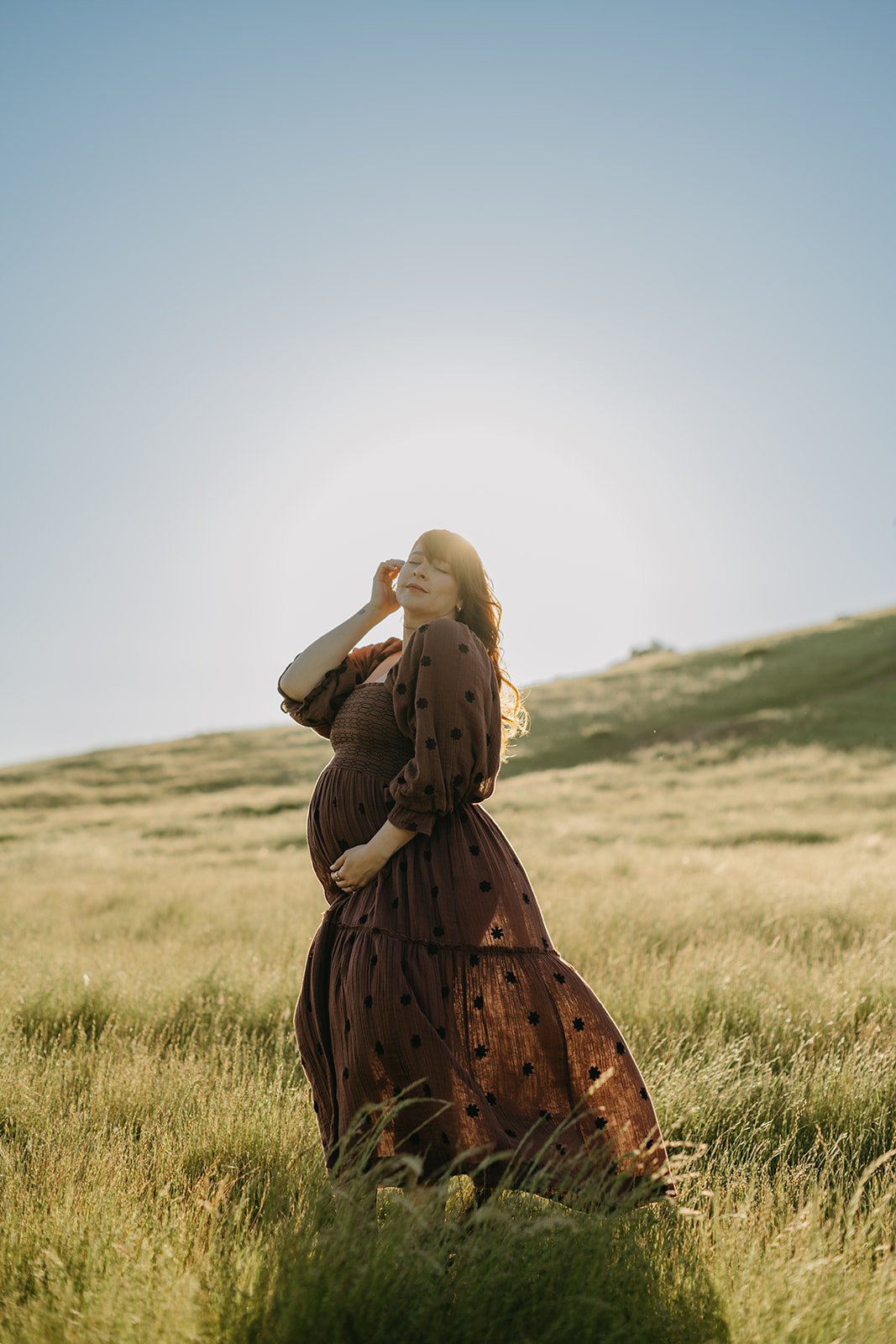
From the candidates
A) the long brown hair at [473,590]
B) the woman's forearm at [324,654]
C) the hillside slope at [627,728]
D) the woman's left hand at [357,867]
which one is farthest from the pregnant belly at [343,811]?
the hillside slope at [627,728]

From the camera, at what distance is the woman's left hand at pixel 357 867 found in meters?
3.14

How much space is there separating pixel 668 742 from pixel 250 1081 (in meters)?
30.3

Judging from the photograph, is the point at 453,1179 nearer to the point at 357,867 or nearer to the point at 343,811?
the point at 357,867

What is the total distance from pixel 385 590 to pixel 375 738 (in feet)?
2.23

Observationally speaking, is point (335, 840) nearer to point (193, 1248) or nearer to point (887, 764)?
point (193, 1248)

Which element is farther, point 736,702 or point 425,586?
point 736,702

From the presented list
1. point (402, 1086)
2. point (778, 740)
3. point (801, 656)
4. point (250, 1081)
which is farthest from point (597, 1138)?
point (801, 656)

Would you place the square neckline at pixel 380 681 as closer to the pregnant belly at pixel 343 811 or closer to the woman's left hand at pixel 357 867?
the pregnant belly at pixel 343 811

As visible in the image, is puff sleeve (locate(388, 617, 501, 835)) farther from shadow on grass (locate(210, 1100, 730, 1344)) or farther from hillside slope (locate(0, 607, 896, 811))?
hillside slope (locate(0, 607, 896, 811))

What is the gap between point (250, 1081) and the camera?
4.39 meters

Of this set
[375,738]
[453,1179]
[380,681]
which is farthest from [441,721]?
[453,1179]

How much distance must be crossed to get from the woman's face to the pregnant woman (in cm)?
26

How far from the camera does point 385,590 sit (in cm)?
374

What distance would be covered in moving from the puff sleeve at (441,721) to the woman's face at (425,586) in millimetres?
279
